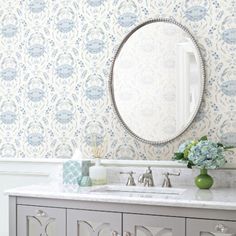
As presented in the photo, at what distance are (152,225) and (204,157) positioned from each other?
19.4 inches

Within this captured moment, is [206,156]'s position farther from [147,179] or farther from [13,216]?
[13,216]

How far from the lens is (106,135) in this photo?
3.01 metres

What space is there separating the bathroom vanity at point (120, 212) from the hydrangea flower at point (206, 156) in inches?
5.9

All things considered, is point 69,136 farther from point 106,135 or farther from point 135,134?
point 135,134

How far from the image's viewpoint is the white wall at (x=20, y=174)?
3177 millimetres

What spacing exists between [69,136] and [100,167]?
1.35ft

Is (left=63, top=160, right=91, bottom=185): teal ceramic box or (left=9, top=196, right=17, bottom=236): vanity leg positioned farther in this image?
(left=63, top=160, right=91, bottom=185): teal ceramic box

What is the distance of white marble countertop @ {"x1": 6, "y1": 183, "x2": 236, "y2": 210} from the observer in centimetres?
216

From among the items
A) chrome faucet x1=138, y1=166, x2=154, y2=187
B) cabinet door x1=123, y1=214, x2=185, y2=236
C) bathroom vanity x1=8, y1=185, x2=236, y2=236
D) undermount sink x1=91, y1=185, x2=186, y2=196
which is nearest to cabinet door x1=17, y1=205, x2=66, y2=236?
bathroom vanity x1=8, y1=185, x2=236, y2=236

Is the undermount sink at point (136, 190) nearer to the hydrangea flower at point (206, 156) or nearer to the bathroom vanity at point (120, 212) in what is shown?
the bathroom vanity at point (120, 212)

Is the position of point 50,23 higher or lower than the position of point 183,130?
higher

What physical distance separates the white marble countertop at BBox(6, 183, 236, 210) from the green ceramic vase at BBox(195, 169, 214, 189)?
0.04 m

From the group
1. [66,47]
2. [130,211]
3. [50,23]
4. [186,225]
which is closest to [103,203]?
[130,211]

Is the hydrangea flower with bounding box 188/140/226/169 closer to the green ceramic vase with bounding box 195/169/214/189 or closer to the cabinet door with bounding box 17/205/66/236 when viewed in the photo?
the green ceramic vase with bounding box 195/169/214/189
